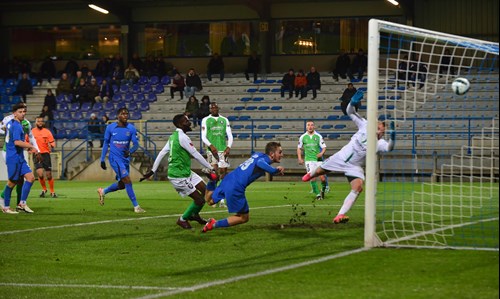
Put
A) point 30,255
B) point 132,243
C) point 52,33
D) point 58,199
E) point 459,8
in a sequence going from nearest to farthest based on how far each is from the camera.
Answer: point 30,255 < point 132,243 < point 58,199 < point 459,8 < point 52,33

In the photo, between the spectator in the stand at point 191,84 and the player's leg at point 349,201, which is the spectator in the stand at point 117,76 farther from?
the player's leg at point 349,201

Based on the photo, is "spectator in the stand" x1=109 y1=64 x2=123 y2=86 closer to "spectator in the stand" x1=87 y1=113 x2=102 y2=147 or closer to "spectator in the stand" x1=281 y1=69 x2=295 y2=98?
"spectator in the stand" x1=87 y1=113 x2=102 y2=147

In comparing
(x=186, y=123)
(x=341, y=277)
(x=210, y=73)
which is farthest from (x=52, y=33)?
(x=341, y=277)

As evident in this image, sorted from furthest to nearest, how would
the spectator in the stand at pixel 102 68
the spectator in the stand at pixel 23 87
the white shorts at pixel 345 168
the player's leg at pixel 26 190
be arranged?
1. the spectator in the stand at pixel 102 68
2. the spectator in the stand at pixel 23 87
3. the player's leg at pixel 26 190
4. the white shorts at pixel 345 168

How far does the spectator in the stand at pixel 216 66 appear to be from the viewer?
4362cm

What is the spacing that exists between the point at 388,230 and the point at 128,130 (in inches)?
299

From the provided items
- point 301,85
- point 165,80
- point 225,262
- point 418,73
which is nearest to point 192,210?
point 225,262

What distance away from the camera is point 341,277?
33.3 ft

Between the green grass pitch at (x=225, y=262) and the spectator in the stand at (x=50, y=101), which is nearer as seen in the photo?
the green grass pitch at (x=225, y=262)

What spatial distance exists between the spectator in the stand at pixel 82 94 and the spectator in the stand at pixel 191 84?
14.7 ft

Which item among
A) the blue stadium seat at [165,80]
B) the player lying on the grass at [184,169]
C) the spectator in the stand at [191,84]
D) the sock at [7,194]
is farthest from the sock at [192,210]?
the blue stadium seat at [165,80]

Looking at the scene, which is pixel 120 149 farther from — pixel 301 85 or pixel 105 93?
pixel 105 93

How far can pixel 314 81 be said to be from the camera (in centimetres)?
4044

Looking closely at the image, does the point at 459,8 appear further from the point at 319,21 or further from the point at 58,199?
the point at 58,199
